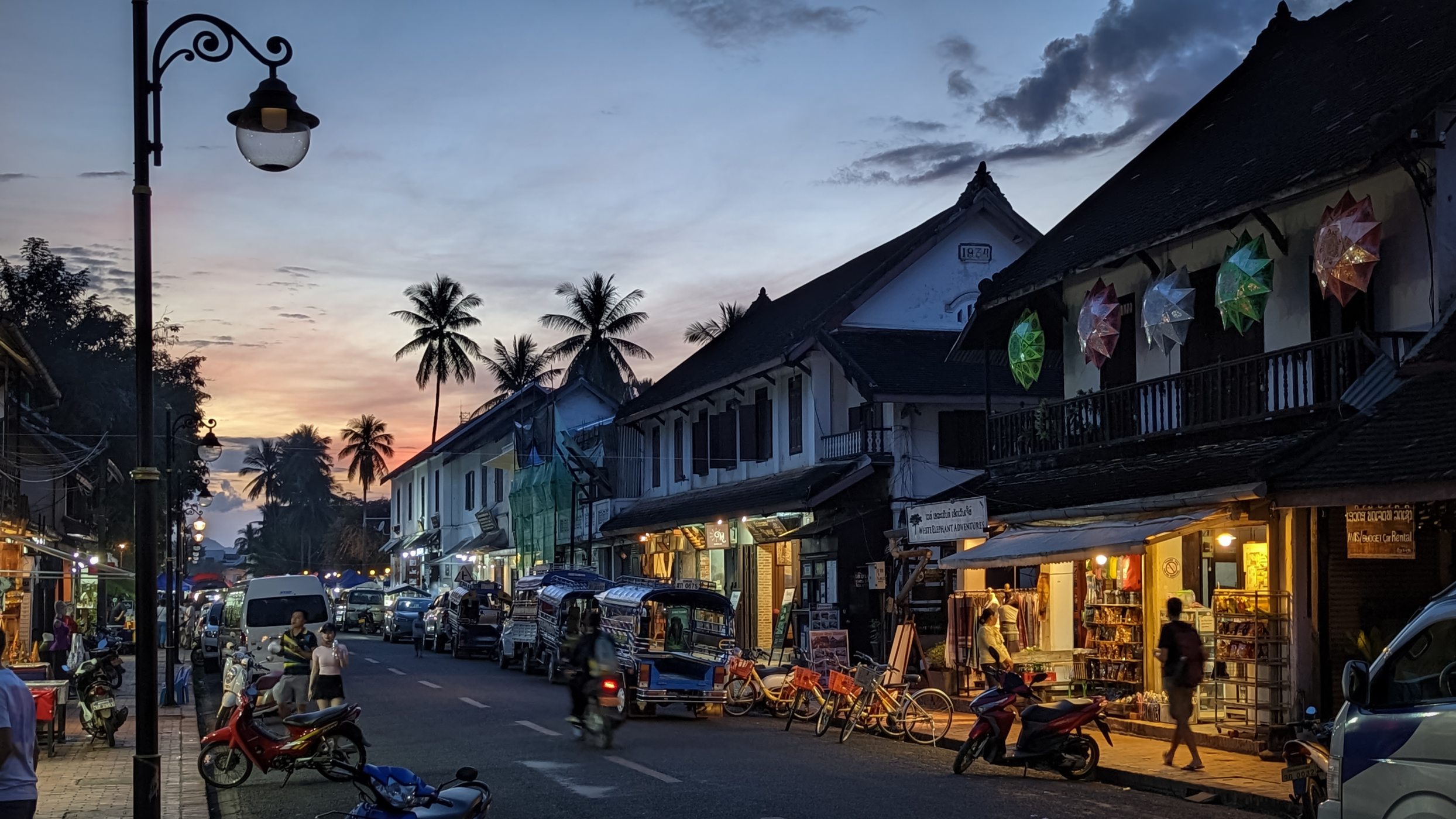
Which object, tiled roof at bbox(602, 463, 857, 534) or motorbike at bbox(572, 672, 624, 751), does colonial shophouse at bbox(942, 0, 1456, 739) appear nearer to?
motorbike at bbox(572, 672, 624, 751)

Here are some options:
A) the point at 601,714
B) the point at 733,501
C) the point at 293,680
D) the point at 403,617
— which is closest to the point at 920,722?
the point at 601,714

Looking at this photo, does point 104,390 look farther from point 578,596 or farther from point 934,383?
point 934,383

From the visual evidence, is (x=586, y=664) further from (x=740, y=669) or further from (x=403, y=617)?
(x=403, y=617)

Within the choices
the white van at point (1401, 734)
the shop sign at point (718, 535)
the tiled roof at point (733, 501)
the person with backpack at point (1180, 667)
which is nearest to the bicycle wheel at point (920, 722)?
the person with backpack at point (1180, 667)

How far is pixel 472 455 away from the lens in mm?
68000

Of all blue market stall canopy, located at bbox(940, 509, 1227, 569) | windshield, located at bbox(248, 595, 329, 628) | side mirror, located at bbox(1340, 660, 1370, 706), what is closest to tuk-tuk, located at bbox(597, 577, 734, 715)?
blue market stall canopy, located at bbox(940, 509, 1227, 569)

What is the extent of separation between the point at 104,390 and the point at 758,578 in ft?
77.5

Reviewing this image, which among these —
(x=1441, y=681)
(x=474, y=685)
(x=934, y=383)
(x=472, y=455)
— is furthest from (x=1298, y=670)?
(x=472, y=455)

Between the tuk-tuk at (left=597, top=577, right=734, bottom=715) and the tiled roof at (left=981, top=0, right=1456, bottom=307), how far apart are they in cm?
675

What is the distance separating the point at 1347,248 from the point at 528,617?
75.2ft

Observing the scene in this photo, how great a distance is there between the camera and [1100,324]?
2088cm

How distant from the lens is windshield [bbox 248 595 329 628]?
3016cm

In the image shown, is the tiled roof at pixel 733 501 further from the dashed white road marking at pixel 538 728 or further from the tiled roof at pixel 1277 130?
the dashed white road marking at pixel 538 728

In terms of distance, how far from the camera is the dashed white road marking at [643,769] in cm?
1532
